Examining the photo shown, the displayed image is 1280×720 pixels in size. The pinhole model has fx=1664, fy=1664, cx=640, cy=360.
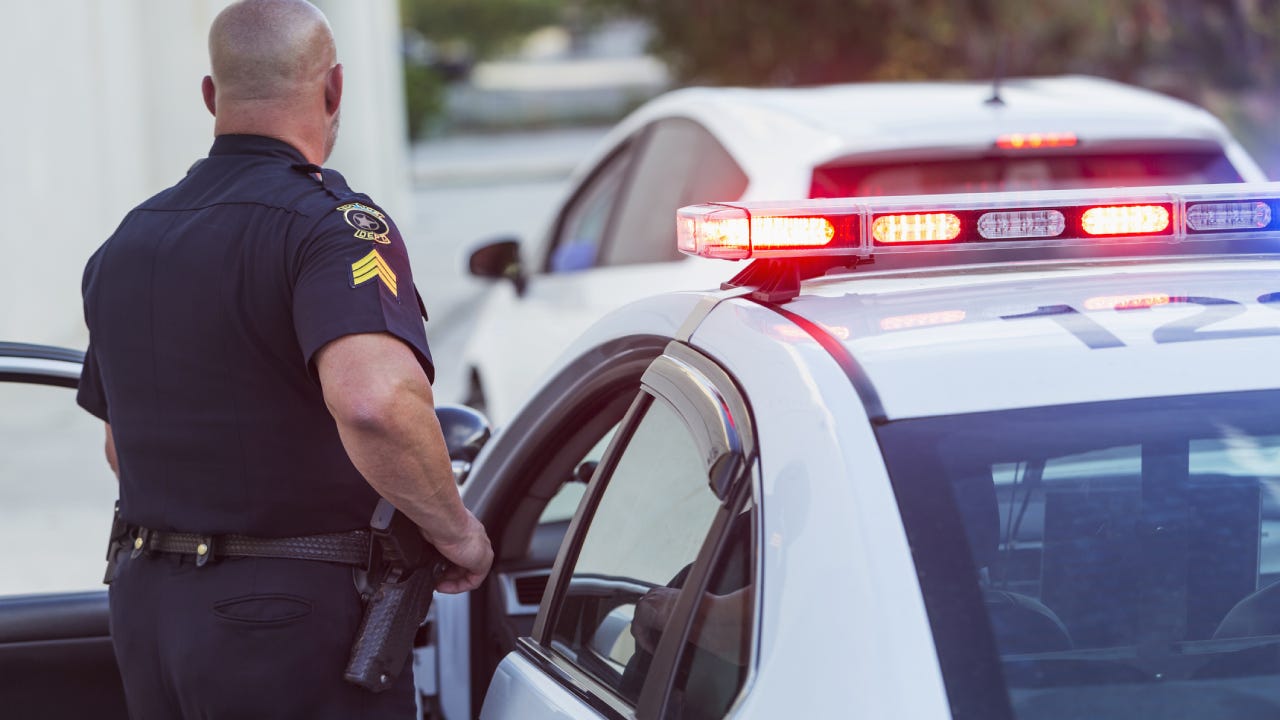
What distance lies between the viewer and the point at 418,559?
2.46 meters

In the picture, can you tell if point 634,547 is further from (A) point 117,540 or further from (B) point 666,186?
(B) point 666,186

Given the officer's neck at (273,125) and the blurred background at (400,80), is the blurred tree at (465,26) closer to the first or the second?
the blurred background at (400,80)

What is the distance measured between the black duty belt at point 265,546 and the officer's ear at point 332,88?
27.3 inches

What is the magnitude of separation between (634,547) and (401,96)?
801 inches

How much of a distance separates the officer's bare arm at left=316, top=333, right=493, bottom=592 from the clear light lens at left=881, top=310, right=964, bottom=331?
0.65m

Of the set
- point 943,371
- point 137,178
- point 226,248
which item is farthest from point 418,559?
point 137,178

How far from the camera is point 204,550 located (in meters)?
2.38

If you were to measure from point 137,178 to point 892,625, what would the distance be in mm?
11641

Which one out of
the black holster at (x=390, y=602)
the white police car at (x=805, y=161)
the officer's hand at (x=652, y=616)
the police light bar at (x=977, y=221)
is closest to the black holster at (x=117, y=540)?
the black holster at (x=390, y=602)

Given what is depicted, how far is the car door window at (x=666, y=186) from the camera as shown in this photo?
4.90 m

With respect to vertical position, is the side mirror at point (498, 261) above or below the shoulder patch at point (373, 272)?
below

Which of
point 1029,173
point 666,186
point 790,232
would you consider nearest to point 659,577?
point 790,232

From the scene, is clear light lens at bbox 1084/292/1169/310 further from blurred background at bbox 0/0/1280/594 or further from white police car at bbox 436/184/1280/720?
blurred background at bbox 0/0/1280/594

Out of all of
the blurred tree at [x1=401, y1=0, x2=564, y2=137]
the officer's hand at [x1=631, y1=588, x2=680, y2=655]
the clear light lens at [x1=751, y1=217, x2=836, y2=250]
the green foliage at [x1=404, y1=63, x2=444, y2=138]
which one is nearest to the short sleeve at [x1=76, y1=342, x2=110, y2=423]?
the officer's hand at [x1=631, y1=588, x2=680, y2=655]
